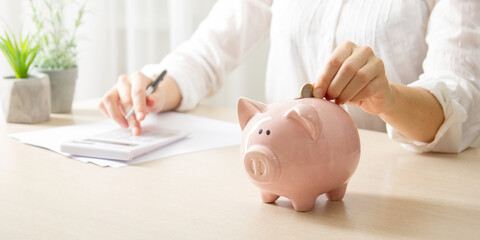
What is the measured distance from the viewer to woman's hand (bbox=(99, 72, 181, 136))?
102 cm

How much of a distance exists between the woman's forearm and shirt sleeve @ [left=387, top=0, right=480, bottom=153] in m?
0.01

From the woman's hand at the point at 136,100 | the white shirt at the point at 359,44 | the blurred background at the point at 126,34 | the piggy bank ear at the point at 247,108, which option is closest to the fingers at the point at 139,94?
the woman's hand at the point at 136,100

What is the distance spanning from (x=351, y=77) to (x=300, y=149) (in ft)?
0.48

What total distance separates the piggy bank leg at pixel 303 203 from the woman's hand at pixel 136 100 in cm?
44

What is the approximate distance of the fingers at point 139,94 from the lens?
1023 millimetres

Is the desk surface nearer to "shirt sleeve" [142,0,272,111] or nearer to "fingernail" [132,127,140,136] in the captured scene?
"fingernail" [132,127,140,136]

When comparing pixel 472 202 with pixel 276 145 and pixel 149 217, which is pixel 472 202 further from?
pixel 149 217

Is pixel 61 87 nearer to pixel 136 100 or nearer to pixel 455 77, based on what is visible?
pixel 136 100

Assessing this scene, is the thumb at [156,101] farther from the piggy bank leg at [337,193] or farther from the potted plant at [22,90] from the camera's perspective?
the piggy bank leg at [337,193]

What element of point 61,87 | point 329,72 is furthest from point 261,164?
point 61,87

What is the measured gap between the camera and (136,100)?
1.05m

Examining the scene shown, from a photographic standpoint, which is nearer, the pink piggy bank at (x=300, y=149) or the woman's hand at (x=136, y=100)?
the pink piggy bank at (x=300, y=149)

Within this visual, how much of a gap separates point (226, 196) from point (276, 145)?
5.3 inches

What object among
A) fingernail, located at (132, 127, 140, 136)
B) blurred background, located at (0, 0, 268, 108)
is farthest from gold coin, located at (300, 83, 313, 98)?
blurred background, located at (0, 0, 268, 108)
